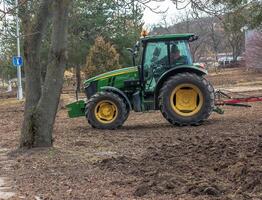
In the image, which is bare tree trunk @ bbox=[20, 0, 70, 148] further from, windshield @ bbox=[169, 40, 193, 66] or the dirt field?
windshield @ bbox=[169, 40, 193, 66]

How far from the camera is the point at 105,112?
13742 millimetres

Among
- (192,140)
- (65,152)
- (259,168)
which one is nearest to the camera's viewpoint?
(259,168)

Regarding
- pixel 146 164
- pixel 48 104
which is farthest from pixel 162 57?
pixel 146 164

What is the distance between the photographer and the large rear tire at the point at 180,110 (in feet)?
43.7

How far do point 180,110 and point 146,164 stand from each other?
5402mm

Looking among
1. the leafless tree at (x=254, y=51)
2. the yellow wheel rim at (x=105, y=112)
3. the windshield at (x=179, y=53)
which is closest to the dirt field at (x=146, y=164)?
the yellow wheel rim at (x=105, y=112)

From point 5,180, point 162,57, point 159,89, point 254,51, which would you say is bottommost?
point 5,180

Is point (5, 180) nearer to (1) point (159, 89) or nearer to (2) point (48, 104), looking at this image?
(2) point (48, 104)

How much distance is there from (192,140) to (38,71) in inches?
130

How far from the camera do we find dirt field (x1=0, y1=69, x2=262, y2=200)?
6.40 m

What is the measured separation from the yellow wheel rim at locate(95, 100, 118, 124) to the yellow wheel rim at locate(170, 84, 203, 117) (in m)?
1.53

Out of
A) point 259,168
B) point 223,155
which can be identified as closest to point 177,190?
Result: point 259,168

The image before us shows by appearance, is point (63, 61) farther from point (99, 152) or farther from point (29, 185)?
point (29, 185)

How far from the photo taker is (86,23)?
1524 inches
